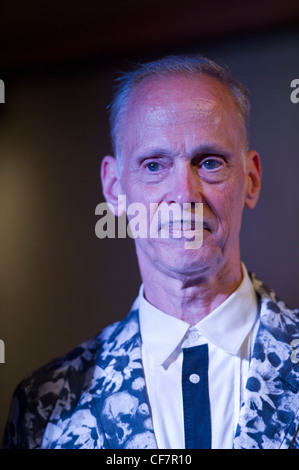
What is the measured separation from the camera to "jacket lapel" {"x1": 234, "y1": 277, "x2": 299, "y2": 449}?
3.59 ft

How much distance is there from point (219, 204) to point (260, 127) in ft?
0.95

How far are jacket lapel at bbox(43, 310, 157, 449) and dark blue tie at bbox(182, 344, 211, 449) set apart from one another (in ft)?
0.25

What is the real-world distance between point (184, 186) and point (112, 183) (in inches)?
9.5

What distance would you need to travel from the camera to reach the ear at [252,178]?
4.23ft

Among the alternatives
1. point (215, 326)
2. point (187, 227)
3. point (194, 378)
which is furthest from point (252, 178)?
point (194, 378)

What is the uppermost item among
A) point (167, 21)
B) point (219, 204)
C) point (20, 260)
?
point (167, 21)

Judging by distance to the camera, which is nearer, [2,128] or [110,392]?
[110,392]

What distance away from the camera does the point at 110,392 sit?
1206 mm

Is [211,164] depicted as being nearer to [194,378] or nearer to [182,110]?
[182,110]

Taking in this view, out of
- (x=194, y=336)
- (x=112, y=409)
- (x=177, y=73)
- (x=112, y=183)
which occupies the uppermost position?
(x=177, y=73)

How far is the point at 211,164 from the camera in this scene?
1191 millimetres

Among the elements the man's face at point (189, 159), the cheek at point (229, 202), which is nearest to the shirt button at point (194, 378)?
the man's face at point (189, 159)
